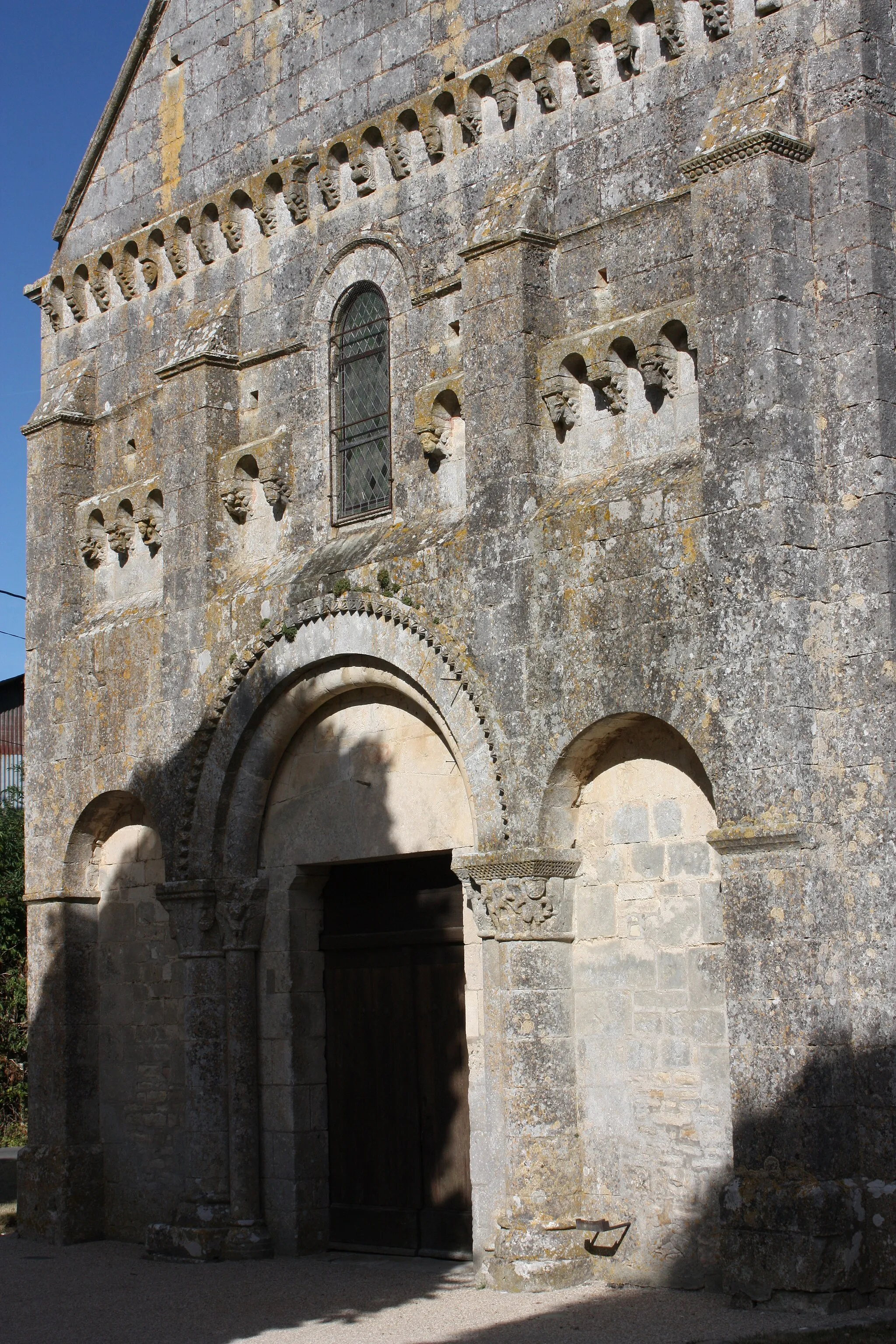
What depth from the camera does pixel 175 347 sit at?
12727 millimetres

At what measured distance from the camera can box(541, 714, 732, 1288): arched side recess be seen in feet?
29.7

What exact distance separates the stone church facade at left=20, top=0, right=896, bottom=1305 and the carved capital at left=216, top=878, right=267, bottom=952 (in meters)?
0.04

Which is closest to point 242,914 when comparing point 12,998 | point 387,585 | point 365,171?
point 387,585

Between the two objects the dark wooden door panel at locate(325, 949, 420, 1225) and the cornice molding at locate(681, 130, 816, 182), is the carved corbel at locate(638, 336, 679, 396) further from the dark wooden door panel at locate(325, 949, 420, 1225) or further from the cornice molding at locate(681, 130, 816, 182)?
the dark wooden door panel at locate(325, 949, 420, 1225)

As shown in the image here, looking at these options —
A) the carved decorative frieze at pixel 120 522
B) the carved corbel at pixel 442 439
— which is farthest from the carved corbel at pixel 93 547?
the carved corbel at pixel 442 439

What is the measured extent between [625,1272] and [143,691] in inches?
218

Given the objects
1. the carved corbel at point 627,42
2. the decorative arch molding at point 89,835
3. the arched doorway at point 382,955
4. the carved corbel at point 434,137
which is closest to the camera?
the carved corbel at point 627,42

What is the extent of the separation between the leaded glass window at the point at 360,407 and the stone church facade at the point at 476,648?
0.04 m

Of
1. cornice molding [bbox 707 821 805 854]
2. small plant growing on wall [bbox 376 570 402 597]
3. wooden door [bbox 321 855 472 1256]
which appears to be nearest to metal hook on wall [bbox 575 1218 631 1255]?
wooden door [bbox 321 855 472 1256]

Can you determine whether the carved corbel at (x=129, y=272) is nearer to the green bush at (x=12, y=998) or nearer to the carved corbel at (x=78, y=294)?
the carved corbel at (x=78, y=294)

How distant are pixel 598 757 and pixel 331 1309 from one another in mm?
3315

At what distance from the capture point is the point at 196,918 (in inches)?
469

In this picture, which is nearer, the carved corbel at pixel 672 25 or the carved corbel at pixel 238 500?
the carved corbel at pixel 672 25

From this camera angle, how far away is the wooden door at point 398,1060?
1098cm
